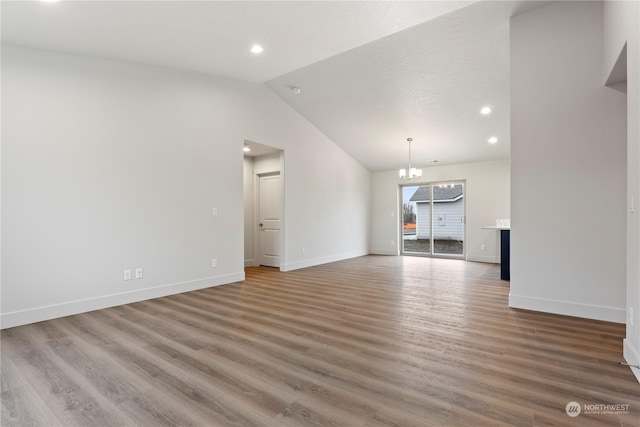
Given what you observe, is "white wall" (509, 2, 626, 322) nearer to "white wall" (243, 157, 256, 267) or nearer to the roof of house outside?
the roof of house outside

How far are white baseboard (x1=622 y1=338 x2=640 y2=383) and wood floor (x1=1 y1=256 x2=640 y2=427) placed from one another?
6 cm

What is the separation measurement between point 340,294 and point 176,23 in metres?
3.76

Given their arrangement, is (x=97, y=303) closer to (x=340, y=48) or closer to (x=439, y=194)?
(x=340, y=48)

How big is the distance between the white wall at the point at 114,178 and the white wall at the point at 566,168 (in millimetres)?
4133

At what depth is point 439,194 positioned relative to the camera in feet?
29.0

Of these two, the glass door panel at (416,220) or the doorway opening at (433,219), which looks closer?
the doorway opening at (433,219)

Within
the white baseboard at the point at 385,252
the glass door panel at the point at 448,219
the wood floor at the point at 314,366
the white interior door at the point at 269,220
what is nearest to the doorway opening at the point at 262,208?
the white interior door at the point at 269,220

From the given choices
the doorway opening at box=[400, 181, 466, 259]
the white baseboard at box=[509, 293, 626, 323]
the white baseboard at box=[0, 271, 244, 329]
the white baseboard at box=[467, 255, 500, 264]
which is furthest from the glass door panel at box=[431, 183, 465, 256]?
the white baseboard at box=[0, 271, 244, 329]

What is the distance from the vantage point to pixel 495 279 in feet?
18.2

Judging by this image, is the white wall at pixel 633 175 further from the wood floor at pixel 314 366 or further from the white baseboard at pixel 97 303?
the white baseboard at pixel 97 303

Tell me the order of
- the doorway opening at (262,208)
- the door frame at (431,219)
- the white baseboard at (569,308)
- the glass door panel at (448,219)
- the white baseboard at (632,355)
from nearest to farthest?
the white baseboard at (632,355) < the white baseboard at (569,308) < the doorway opening at (262,208) < the door frame at (431,219) < the glass door panel at (448,219)

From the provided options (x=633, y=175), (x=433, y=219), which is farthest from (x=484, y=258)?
(x=633, y=175)

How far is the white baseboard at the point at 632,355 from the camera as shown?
6.92 ft

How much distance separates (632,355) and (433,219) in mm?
6814
